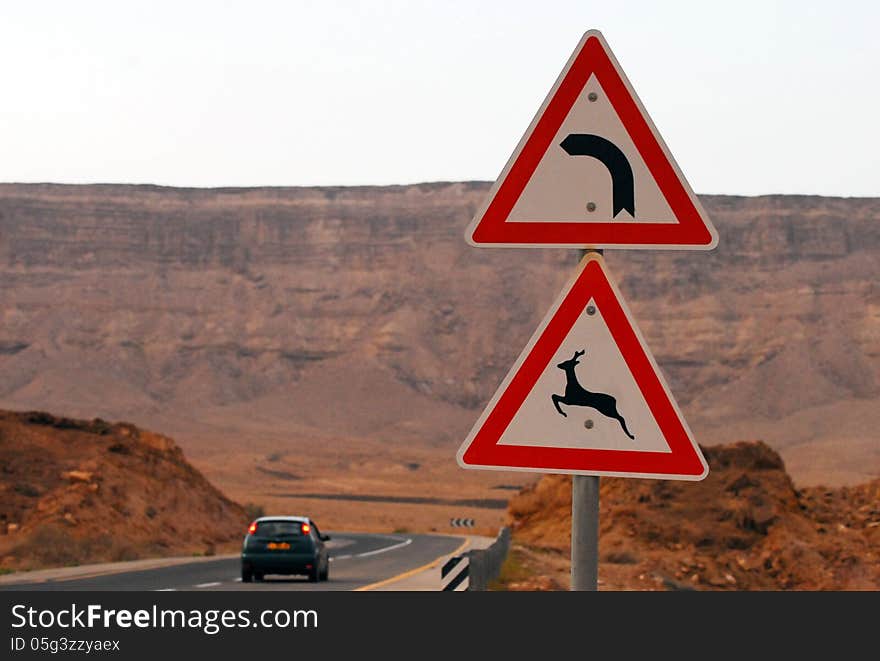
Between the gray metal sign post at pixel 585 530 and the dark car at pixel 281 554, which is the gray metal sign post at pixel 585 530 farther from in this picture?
the dark car at pixel 281 554

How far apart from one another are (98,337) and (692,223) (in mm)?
122711

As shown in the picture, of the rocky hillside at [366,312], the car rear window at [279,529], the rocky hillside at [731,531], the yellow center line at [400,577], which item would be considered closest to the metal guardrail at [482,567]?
the yellow center line at [400,577]

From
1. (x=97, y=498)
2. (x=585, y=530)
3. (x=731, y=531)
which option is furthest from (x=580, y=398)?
(x=97, y=498)

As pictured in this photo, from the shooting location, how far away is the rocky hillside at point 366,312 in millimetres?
116750

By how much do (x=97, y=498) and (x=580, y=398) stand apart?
39.0 meters

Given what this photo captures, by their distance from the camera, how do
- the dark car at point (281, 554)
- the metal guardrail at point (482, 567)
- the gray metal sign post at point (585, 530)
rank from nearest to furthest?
the gray metal sign post at point (585, 530), the metal guardrail at point (482, 567), the dark car at point (281, 554)

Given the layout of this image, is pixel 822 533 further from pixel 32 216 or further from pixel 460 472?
pixel 32 216

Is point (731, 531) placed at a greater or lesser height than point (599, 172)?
greater

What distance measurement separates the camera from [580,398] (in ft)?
17.1

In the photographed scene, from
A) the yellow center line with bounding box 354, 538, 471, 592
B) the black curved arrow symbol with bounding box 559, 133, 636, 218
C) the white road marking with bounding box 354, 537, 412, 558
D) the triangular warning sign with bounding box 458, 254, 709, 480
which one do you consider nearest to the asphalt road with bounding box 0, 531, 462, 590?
the white road marking with bounding box 354, 537, 412, 558

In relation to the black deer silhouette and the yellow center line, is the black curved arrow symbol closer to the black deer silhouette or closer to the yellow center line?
the black deer silhouette

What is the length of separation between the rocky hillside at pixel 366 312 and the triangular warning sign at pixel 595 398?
336 feet

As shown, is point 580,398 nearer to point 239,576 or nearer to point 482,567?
point 482,567
